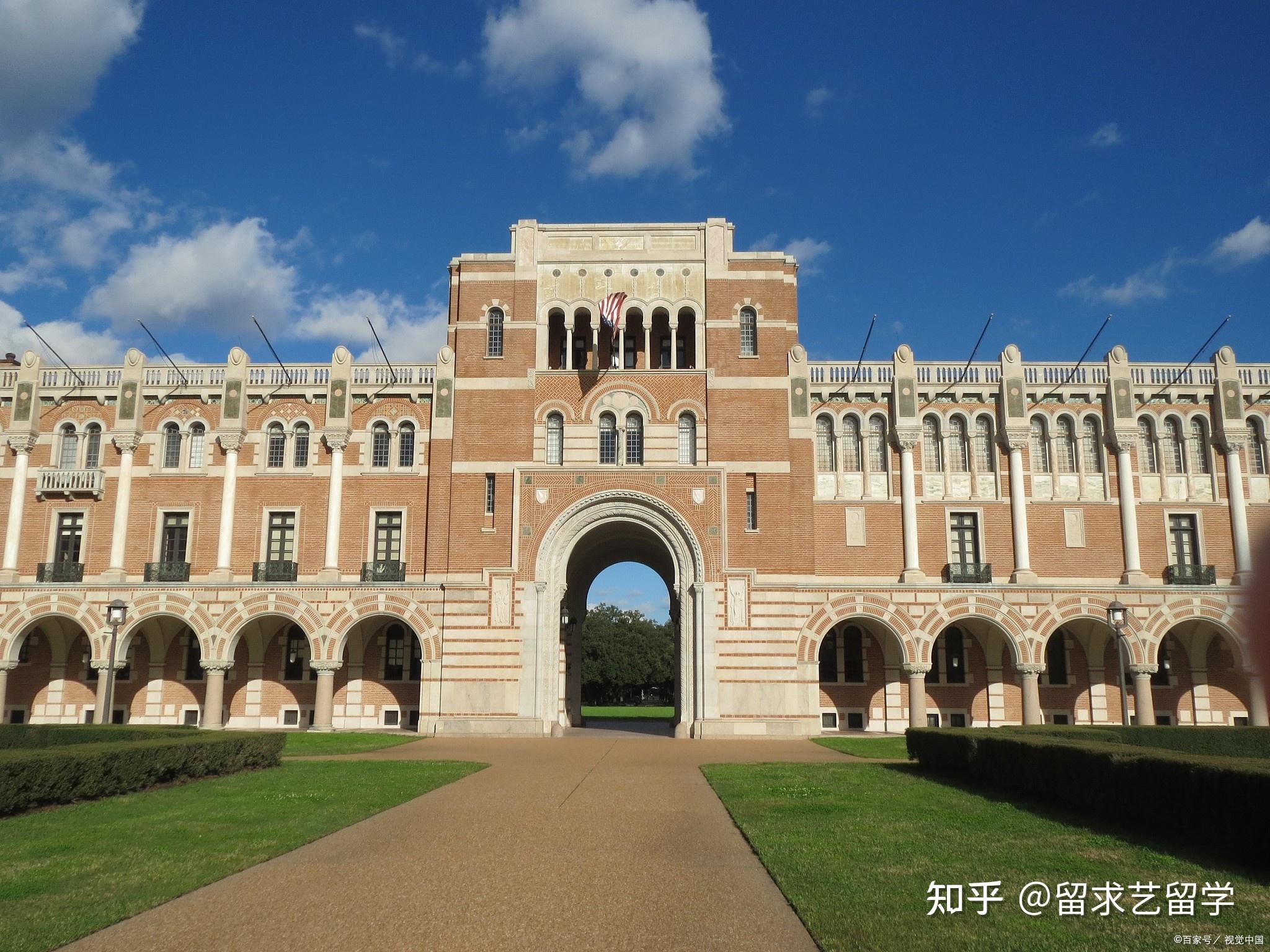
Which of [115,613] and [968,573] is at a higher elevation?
[968,573]

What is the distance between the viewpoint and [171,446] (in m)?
41.9

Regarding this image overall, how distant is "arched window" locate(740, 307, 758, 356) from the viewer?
4034 cm

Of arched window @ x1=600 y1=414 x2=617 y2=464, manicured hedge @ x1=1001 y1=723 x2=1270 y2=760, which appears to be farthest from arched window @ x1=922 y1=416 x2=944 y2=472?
manicured hedge @ x1=1001 y1=723 x2=1270 y2=760

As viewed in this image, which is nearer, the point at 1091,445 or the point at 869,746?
the point at 869,746

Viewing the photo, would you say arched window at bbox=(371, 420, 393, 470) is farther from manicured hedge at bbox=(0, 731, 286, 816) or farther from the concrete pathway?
the concrete pathway

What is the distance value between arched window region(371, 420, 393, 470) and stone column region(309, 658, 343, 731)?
26.1 ft

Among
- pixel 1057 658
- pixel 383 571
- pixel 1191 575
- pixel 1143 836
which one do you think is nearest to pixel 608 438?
pixel 383 571

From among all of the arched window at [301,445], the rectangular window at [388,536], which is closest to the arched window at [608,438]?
the rectangular window at [388,536]

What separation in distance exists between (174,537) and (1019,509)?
109ft

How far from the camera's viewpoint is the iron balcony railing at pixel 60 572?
40.0 metres

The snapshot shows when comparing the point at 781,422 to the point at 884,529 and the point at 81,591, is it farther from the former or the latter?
the point at 81,591

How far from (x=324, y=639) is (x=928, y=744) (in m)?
23.8

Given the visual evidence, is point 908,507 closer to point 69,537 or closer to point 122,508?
point 122,508

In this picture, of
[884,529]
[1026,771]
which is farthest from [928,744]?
[884,529]
